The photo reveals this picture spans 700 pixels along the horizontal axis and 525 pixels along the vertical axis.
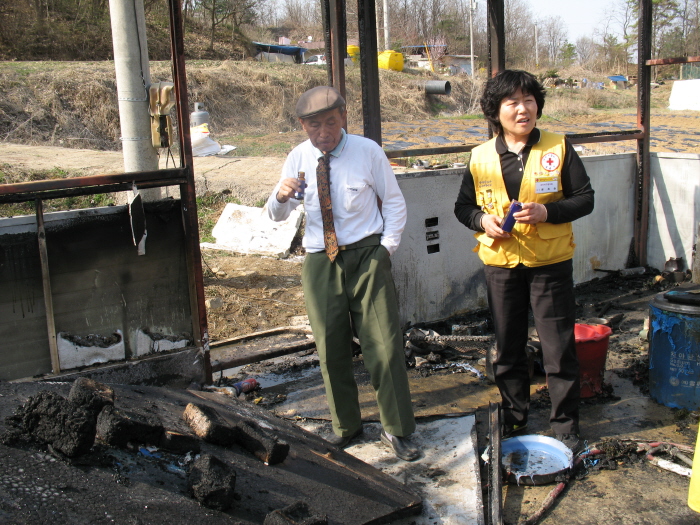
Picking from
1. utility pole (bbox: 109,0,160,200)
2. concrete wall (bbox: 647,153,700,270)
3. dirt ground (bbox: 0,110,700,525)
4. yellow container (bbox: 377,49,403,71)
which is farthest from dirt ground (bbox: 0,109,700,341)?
yellow container (bbox: 377,49,403,71)

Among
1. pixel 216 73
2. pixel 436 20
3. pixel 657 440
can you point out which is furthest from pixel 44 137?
pixel 436 20

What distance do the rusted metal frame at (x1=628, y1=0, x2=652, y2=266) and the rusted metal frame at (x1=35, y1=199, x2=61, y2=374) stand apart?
6003mm

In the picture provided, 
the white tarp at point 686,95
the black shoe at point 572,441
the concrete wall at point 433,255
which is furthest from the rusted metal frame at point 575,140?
Answer: the white tarp at point 686,95

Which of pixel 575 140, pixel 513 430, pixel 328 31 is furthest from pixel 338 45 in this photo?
pixel 513 430

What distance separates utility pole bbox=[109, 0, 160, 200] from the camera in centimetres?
487

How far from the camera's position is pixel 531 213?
3.11 meters

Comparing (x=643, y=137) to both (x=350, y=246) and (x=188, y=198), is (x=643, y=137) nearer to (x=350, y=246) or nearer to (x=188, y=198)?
(x=350, y=246)

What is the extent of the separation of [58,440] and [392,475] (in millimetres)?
1683

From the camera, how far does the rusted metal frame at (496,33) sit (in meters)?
5.45

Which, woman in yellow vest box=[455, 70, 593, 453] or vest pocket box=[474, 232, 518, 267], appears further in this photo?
vest pocket box=[474, 232, 518, 267]

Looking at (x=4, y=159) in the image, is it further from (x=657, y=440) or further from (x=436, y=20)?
(x=436, y=20)

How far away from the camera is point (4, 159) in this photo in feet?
38.8

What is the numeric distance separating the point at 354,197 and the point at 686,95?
29431 mm

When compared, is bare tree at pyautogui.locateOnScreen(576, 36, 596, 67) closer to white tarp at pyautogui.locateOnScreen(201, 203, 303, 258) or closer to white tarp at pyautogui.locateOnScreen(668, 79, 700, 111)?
white tarp at pyautogui.locateOnScreen(668, 79, 700, 111)
